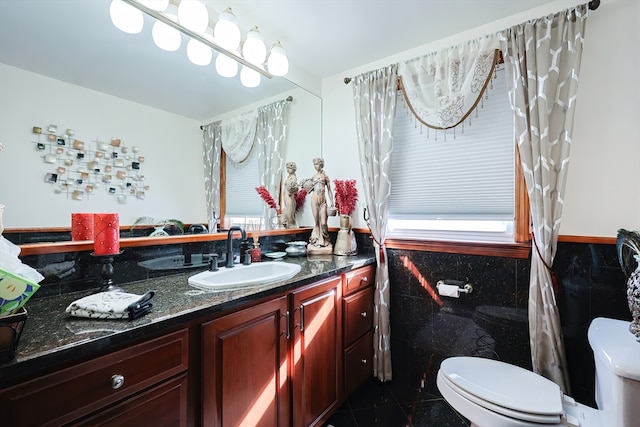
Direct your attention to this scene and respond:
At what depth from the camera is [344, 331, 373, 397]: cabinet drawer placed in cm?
175

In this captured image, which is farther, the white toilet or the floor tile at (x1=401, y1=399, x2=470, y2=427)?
the floor tile at (x1=401, y1=399, x2=470, y2=427)

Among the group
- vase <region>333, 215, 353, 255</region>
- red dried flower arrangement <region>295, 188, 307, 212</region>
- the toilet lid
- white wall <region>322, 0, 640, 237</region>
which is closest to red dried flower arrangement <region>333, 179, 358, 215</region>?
vase <region>333, 215, 353, 255</region>

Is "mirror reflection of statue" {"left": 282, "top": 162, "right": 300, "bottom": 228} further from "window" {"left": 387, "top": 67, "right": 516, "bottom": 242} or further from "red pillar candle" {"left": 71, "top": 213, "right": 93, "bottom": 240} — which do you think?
"red pillar candle" {"left": 71, "top": 213, "right": 93, "bottom": 240}

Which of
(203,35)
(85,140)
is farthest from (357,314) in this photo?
(203,35)

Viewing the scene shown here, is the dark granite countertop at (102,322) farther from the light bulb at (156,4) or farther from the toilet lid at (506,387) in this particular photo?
the light bulb at (156,4)

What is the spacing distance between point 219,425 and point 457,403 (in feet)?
3.28

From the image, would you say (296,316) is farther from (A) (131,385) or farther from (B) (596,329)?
(B) (596,329)

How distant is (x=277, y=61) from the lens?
191cm

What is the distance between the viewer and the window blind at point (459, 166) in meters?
1.72

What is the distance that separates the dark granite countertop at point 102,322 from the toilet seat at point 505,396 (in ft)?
2.82

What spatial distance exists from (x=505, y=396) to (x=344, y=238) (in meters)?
1.23

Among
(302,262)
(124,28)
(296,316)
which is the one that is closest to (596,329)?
(296,316)

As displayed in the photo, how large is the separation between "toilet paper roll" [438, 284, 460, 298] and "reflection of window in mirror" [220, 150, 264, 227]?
131cm

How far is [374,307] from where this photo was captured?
2.03m
